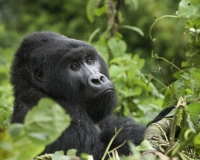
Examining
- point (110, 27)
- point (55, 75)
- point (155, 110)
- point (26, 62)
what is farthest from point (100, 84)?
point (110, 27)

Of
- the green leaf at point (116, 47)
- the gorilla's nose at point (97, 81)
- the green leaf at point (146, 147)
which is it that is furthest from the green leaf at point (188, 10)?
the green leaf at point (116, 47)

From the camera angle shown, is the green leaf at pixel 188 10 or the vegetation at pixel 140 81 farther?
the green leaf at pixel 188 10

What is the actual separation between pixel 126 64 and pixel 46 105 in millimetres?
3264

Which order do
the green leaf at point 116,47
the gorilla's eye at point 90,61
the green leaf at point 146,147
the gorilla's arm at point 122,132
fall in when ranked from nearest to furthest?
the green leaf at point 146,147 < the gorilla's arm at point 122,132 < the gorilla's eye at point 90,61 < the green leaf at point 116,47

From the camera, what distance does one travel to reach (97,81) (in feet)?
10.5

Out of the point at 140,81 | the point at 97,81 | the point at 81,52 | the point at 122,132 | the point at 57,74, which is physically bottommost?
the point at 122,132

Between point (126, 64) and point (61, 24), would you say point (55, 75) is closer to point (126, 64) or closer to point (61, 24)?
point (126, 64)

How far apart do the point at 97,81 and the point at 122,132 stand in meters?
0.40

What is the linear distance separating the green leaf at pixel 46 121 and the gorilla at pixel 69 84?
1.54 m

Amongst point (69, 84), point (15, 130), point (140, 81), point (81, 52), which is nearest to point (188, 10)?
point (81, 52)

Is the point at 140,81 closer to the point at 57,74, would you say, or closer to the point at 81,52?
the point at 81,52

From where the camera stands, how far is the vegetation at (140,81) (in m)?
1.59

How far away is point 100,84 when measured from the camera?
3.18 m

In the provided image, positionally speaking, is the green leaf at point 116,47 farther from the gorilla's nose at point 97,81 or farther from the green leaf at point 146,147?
the green leaf at point 146,147
